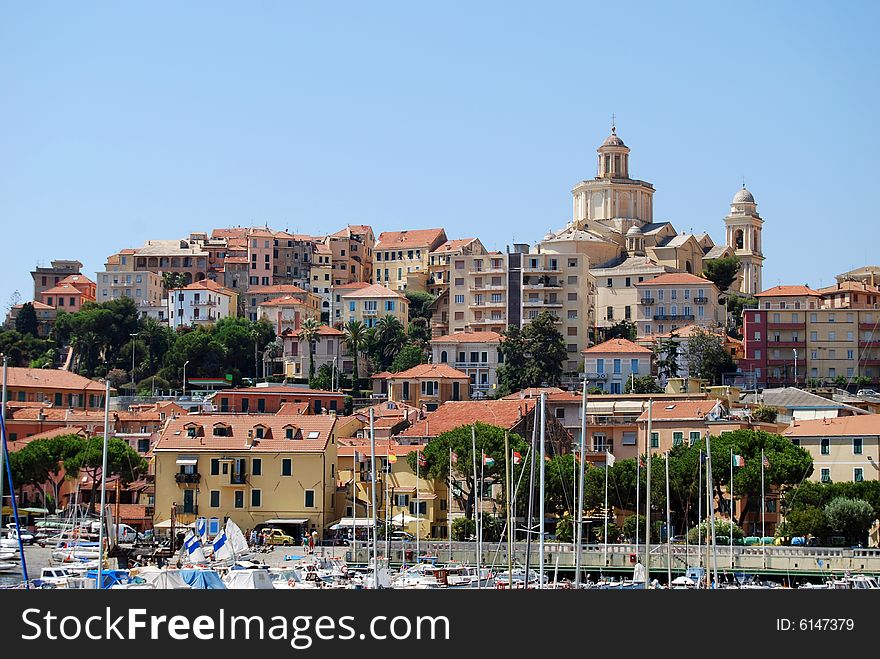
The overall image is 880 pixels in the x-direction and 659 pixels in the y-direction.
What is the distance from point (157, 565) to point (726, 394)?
5396 cm

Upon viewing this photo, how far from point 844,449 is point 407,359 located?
210 ft

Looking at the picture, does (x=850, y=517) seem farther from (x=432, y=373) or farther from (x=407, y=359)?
(x=407, y=359)

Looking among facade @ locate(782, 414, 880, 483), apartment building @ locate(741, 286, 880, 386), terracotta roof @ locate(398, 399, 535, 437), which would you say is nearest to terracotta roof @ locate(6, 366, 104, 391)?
terracotta roof @ locate(398, 399, 535, 437)

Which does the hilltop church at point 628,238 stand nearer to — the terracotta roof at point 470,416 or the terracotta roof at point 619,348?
the terracotta roof at point 619,348

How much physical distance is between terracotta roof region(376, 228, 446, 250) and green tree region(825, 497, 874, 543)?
113176mm

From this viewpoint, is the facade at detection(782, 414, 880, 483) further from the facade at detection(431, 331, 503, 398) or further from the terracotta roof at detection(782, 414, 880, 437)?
the facade at detection(431, 331, 503, 398)

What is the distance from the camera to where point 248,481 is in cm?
8712

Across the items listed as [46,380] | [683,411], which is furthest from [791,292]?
[46,380]

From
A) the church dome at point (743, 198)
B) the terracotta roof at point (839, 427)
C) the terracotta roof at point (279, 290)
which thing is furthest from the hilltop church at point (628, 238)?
the terracotta roof at point (839, 427)

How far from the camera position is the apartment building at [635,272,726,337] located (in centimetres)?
14800

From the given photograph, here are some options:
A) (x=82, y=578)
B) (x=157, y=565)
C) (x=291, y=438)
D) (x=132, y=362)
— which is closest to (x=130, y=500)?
(x=291, y=438)

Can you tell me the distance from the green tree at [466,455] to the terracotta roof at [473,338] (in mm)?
52628

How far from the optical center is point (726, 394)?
112312mm

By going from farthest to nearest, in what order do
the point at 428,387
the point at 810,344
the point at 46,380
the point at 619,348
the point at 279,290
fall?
the point at 279,290, the point at 810,344, the point at 619,348, the point at 428,387, the point at 46,380
